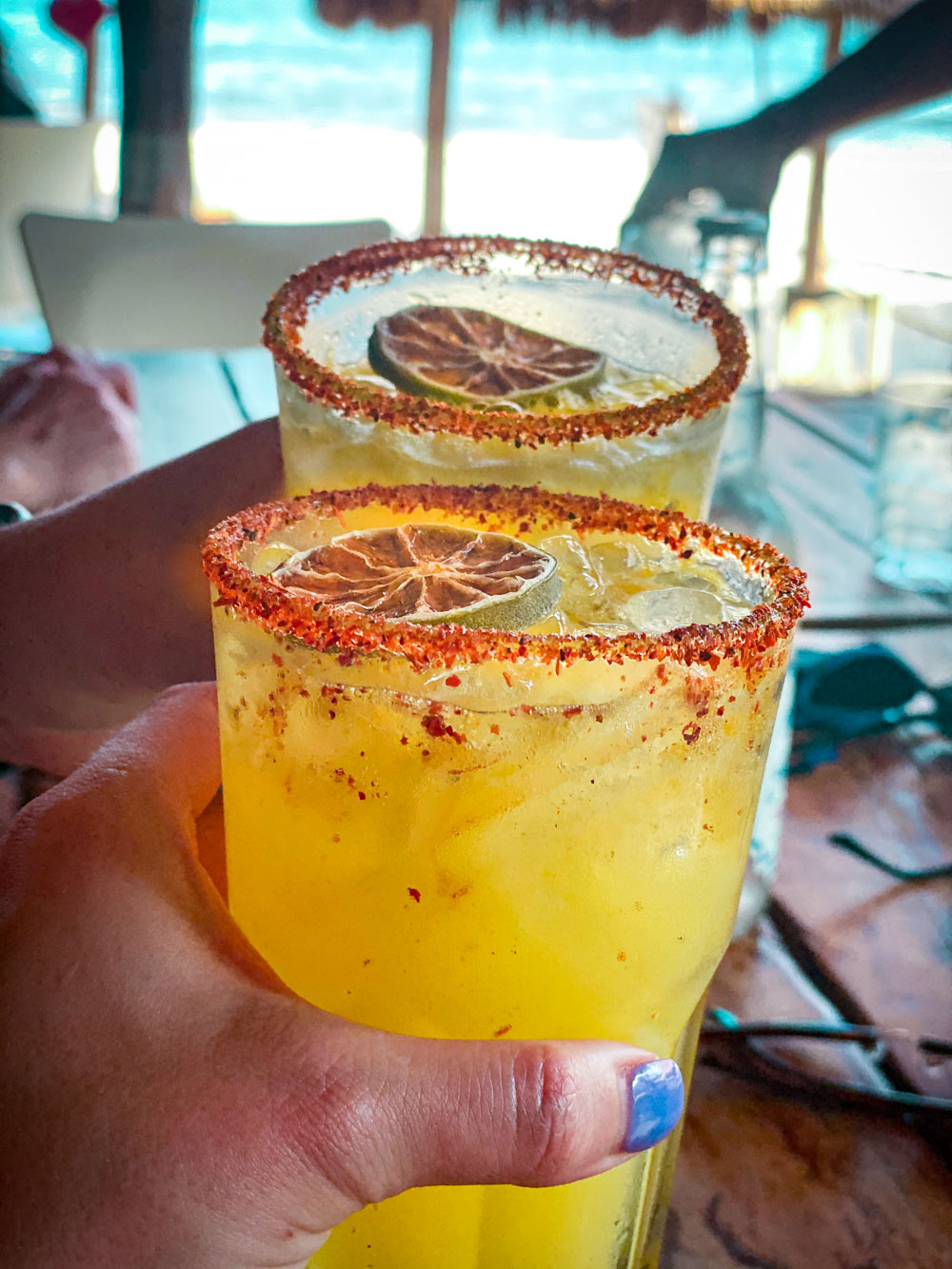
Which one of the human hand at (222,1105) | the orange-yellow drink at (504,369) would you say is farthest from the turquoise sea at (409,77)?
the human hand at (222,1105)

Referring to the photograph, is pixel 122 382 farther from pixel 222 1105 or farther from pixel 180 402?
pixel 222 1105

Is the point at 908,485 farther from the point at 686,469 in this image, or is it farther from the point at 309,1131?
the point at 309,1131

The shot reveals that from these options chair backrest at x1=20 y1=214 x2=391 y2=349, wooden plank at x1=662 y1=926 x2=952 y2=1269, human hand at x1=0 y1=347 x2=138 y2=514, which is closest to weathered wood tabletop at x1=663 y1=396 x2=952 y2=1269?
wooden plank at x1=662 y1=926 x2=952 y2=1269

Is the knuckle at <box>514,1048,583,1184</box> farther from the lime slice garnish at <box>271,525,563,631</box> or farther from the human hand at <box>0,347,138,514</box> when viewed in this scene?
the human hand at <box>0,347,138,514</box>

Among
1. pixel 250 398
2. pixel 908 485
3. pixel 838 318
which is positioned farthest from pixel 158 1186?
pixel 838 318

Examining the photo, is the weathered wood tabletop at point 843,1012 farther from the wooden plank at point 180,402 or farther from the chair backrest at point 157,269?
the chair backrest at point 157,269
